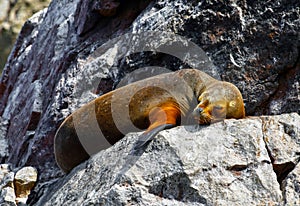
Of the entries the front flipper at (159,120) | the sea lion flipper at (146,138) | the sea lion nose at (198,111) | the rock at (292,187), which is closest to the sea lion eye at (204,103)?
the sea lion nose at (198,111)

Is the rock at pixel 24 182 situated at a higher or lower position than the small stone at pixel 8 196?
lower

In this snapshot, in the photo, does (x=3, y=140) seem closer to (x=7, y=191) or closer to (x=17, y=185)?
(x=17, y=185)

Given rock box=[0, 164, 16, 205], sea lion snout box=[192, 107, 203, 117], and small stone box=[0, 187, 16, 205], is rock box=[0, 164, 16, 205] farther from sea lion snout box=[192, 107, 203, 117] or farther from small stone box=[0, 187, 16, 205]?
sea lion snout box=[192, 107, 203, 117]

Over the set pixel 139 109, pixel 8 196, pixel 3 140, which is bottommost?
pixel 3 140

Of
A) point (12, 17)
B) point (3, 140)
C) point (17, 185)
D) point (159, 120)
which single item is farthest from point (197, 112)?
point (12, 17)

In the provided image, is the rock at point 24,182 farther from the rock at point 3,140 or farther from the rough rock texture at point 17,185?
the rock at point 3,140

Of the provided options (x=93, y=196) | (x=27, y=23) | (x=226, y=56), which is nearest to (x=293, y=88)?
(x=226, y=56)
